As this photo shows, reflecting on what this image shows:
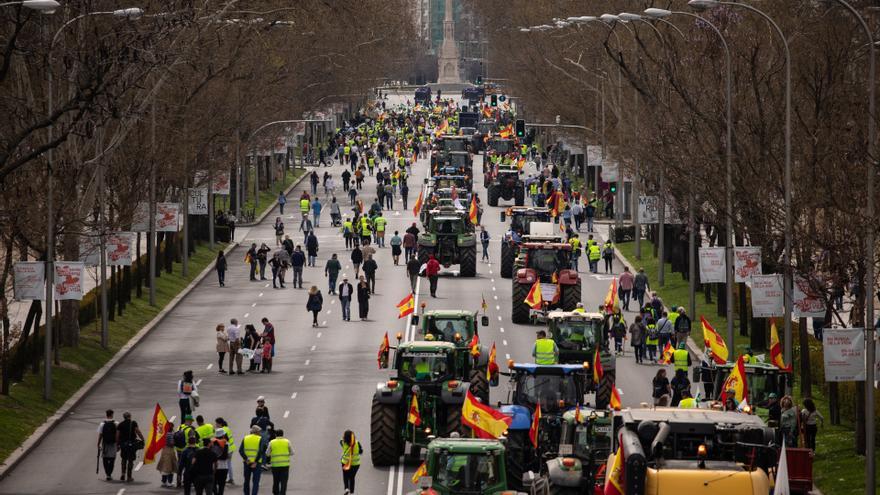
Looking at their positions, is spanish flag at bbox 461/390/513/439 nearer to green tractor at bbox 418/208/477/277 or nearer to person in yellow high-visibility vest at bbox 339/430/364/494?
person in yellow high-visibility vest at bbox 339/430/364/494

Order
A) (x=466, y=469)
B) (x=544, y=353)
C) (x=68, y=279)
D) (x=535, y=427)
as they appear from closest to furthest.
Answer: (x=466, y=469)
(x=535, y=427)
(x=544, y=353)
(x=68, y=279)

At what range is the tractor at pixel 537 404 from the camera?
32.9 meters

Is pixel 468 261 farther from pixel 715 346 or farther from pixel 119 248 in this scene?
pixel 715 346

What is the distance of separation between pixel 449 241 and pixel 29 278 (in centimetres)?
2682

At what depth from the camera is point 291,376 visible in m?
49.0

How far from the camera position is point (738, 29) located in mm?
54750

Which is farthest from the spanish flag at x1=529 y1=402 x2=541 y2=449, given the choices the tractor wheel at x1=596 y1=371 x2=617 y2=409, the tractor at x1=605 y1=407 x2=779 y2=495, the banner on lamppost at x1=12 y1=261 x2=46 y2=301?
the banner on lamppost at x1=12 y1=261 x2=46 y2=301

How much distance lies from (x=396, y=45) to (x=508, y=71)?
33.0 feet

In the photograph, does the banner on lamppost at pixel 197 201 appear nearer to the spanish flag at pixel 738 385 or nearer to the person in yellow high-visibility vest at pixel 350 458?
the spanish flag at pixel 738 385

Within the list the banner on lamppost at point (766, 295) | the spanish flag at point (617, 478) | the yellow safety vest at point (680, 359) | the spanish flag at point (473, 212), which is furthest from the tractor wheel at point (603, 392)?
the spanish flag at point (473, 212)

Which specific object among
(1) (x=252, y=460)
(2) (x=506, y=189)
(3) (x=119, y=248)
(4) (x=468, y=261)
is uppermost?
(2) (x=506, y=189)

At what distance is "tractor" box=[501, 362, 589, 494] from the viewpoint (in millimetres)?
32906

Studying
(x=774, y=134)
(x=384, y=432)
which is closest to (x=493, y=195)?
(x=774, y=134)

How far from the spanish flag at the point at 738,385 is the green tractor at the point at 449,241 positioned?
33.1 m
